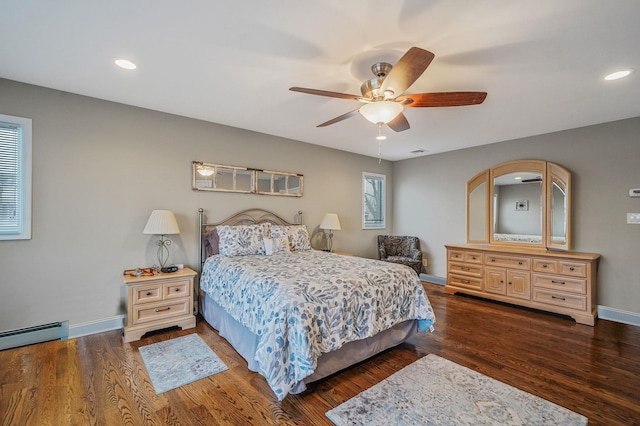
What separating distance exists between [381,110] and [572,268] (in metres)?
3.54

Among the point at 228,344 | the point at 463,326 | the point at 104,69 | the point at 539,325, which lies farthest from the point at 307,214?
the point at 539,325

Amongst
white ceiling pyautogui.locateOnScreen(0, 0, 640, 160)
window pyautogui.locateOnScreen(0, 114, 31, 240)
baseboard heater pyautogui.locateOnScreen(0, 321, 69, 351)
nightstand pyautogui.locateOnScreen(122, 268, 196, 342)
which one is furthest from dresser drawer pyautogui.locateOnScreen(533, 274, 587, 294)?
window pyautogui.locateOnScreen(0, 114, 31, 240)

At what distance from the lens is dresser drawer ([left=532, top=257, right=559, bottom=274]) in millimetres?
3840

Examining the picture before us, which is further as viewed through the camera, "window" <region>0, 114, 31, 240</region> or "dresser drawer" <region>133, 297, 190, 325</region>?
"dresser drawer" <region>133, 297, 190, 325</region>

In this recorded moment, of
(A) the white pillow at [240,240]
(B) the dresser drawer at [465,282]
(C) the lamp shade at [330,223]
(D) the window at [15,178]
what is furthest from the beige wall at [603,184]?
(D) the window at [15,178]

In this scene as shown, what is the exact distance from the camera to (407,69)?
1896mm

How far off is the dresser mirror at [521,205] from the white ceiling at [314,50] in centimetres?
107

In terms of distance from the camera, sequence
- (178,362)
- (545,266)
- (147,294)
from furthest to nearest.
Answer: (545,266)
(147,294)
(178,362)

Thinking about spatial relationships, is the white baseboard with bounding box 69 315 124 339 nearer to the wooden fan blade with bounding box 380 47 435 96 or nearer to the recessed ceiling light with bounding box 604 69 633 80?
the wooden fan blade with bounding box 380 47 435 96

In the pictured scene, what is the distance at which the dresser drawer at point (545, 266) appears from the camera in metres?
3.84

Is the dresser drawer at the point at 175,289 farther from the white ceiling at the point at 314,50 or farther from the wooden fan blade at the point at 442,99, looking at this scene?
the wooden fan blade at the point at 442,99

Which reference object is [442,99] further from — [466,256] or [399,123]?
[466,256]

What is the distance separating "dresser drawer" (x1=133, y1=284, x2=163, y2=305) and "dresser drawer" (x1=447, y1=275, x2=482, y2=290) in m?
4.52

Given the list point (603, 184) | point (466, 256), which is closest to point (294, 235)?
point (466, 256)
